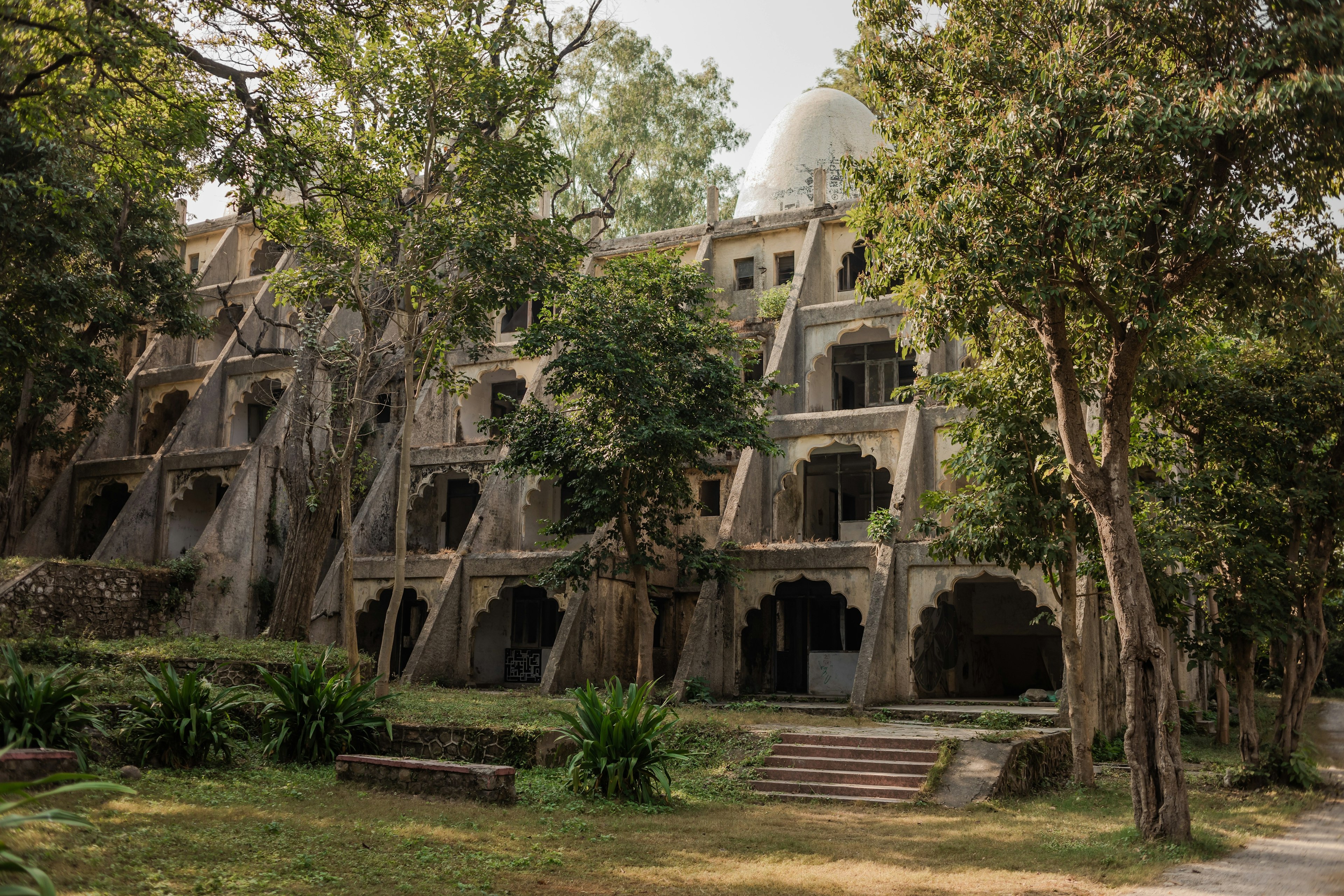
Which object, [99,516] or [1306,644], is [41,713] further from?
[99,516]

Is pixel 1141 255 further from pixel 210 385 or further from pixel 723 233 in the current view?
pixel 210 385

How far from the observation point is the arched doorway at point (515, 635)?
941 inches

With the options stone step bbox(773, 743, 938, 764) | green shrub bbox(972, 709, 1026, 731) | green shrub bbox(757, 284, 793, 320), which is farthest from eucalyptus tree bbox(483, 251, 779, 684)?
green shrub bbox(757, 284, 793, 320)

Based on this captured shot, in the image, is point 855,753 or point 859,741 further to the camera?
point 859,741

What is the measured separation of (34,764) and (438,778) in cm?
344

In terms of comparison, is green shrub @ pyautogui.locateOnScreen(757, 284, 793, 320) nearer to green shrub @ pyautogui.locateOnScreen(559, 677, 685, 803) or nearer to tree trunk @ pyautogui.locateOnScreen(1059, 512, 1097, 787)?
tree trunk @ pyautogui.locateOnScreen(1059, 512, 1097, 787)

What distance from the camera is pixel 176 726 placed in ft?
34.6

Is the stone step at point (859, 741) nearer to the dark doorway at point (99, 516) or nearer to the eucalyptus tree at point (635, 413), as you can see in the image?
the eucalyptus tree at point (635, 413)

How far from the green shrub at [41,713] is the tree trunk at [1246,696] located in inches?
501

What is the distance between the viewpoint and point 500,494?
23.6m

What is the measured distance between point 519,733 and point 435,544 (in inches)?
596

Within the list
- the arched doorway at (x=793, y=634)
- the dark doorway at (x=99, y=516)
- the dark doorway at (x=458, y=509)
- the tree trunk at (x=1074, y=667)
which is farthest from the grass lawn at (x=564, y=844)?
the dark doorway at (x=99, y=516)

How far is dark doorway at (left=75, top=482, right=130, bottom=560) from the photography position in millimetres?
28406

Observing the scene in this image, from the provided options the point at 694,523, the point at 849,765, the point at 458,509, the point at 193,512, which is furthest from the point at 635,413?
the point at 193,512
